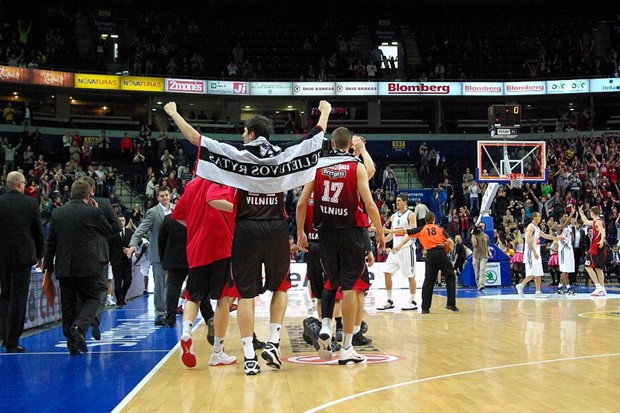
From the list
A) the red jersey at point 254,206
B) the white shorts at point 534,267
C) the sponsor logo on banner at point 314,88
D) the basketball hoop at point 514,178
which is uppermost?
the sponsor logo on banner at point 314,88

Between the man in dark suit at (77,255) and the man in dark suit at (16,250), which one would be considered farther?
the man in dark suit at (16,250)

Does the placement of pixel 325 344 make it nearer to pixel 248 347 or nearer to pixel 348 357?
Answer: pixel 348 357

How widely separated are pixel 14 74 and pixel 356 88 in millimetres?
16006

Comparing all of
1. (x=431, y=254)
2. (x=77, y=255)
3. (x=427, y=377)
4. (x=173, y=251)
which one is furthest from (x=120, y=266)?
(x=427, y=377)

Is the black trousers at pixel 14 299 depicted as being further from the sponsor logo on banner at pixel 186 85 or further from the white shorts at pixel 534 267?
the sponsor logo on banner at pixel 186 85

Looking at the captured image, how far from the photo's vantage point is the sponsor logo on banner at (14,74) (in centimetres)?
3297

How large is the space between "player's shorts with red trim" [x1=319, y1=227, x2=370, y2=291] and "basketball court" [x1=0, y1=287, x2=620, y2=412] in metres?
0.81

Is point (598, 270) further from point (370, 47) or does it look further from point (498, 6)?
point (498, 6)

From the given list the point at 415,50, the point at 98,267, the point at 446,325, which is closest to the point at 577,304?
the point at 446,325

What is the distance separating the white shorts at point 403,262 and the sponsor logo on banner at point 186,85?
78.2 feet

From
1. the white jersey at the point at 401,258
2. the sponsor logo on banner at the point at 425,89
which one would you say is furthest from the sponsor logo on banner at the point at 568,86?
the white jersey at the point at 401,258

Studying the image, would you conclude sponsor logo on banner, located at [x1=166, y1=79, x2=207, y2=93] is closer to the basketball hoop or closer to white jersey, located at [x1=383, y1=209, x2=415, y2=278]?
the basketball hoop

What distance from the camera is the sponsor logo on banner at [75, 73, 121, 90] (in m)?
35.6

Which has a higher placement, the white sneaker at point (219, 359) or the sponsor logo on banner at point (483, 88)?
the sponsor logo on banner at point (483, 88)
